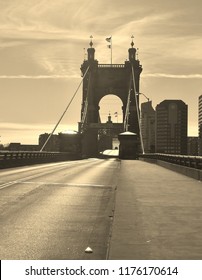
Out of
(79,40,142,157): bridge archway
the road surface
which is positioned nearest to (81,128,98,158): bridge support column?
(79,40,142,157): bridge archway

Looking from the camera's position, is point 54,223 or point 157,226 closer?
point 157,226

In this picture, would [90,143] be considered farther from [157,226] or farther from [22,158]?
[157,226]

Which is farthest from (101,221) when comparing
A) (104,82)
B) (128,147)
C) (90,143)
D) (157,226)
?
(104,82)

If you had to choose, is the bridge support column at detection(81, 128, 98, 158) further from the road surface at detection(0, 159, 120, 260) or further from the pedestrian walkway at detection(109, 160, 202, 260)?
the pedestrian walkway at detection(109, 160, 202, 260)

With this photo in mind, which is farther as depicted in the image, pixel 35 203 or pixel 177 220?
pixel 35 203

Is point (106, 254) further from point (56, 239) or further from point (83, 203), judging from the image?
point (83, 203)

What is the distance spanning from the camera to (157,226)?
Result: 11.1 m

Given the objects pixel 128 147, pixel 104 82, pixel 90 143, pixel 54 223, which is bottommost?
pixel 54 223

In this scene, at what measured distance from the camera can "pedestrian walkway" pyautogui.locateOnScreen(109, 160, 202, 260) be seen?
27.8ft

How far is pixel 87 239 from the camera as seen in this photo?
973 cm

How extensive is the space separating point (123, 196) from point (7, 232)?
7315 millimetres

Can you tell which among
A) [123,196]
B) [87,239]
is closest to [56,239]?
[87,239]
